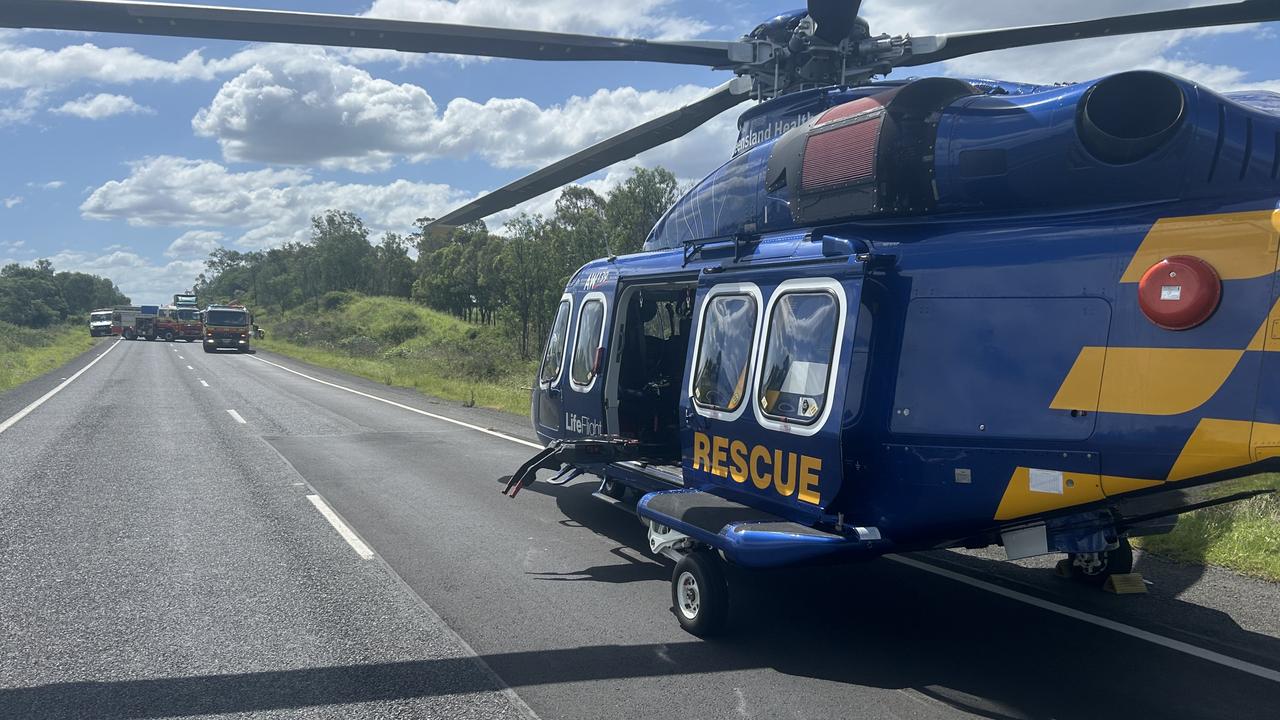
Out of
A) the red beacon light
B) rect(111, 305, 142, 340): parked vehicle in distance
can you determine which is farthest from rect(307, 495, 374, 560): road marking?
rect(111, 305, 142, 340): parked vehicle in distance

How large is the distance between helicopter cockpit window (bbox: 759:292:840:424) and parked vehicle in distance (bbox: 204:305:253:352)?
45883mm

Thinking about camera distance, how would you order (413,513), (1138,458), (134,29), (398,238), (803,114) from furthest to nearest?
(398,238) < (413,513) < (803,114) < (134,29) < (1138,458)

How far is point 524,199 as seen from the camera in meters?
7.88

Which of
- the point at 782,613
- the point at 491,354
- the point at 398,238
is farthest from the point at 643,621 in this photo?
the point at 398,238

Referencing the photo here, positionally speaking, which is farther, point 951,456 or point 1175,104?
point 951,456

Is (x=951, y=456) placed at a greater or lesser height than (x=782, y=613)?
greater

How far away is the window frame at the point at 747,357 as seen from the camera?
563cm

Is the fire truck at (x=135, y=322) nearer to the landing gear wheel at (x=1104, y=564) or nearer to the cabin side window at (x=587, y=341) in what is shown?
the cabin side window at (x=587, y=341)

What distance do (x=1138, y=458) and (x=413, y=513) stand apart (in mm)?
6642

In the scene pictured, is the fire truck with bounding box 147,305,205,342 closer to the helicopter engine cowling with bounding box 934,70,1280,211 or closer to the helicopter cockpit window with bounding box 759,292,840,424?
the helicopter cockpit window with bounding box 759,292,840,424

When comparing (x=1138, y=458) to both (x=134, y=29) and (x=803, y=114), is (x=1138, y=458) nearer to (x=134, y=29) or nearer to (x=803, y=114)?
(x=803, y=114)

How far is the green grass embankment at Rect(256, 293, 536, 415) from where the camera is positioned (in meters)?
26.3

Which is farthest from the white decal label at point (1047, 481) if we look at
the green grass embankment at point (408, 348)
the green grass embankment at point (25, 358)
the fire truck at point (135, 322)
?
the fire truck at point (135, 322)

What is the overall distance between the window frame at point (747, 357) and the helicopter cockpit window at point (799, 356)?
0.40 feet
